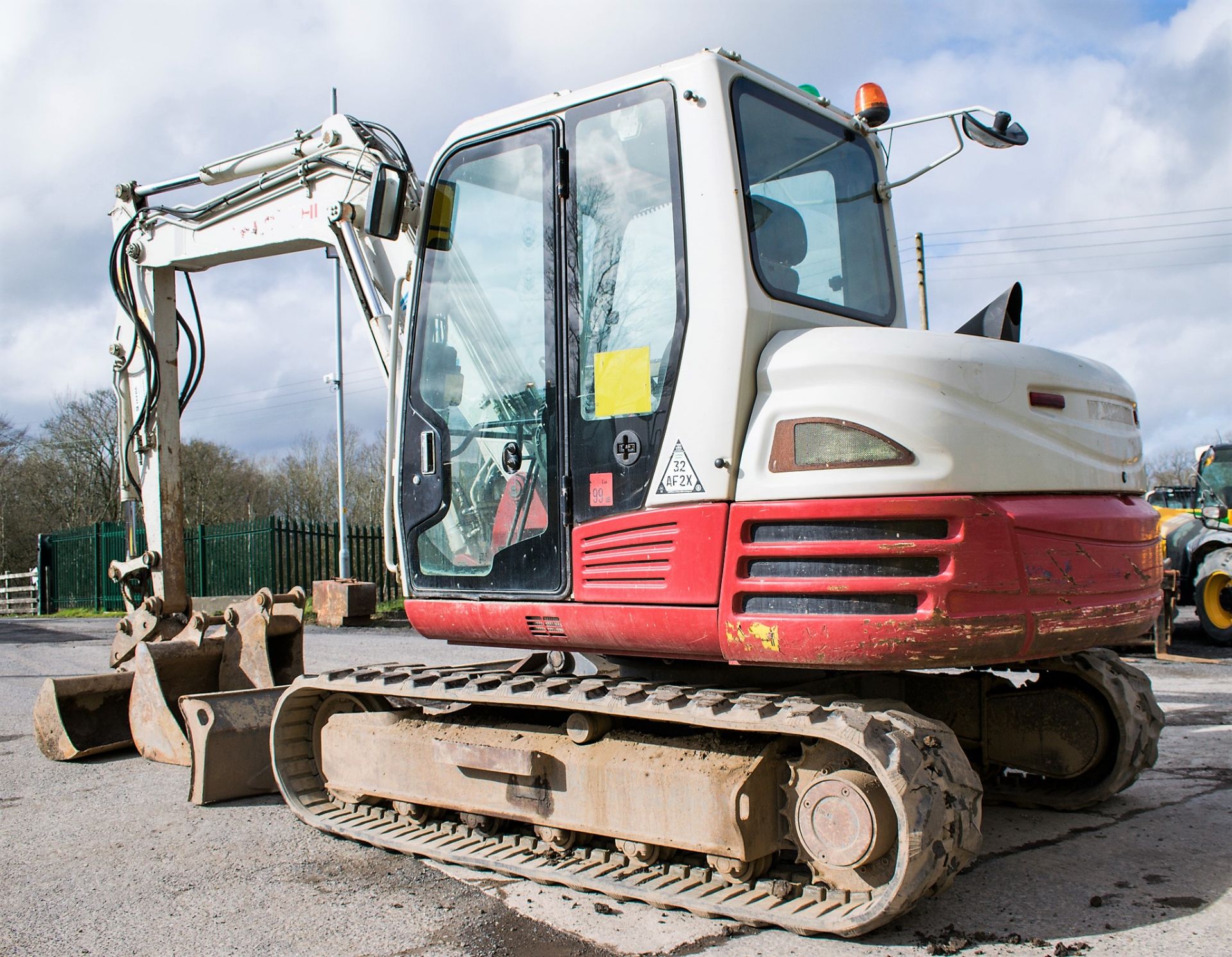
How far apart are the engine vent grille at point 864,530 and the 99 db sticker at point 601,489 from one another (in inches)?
28.5

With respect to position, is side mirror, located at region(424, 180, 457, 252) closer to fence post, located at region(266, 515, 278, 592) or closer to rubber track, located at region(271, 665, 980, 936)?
rubber track, located at region(271, 665, 980, 936)

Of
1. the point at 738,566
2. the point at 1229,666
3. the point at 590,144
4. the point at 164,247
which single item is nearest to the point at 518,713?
the point at 738,566

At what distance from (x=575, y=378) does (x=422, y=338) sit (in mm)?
969

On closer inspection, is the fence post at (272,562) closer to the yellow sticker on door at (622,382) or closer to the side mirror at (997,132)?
the yellow sticker on door at (622,382)

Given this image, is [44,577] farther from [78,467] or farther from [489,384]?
[489,384]

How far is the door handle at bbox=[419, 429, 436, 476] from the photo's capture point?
464 cm

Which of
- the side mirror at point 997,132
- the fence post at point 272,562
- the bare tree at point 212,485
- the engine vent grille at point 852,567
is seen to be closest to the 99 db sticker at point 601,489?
the engine vent grille at point 852,567

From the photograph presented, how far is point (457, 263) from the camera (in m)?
4.65

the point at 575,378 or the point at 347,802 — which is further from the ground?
the point at 575,378

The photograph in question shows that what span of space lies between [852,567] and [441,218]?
8.17 ft

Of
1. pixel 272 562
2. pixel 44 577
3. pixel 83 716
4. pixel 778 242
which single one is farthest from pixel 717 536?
pixel 44 577

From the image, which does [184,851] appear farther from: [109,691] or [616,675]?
[109,691]

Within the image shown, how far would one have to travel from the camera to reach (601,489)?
4.02 metres

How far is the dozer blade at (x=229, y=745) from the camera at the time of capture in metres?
5.46
